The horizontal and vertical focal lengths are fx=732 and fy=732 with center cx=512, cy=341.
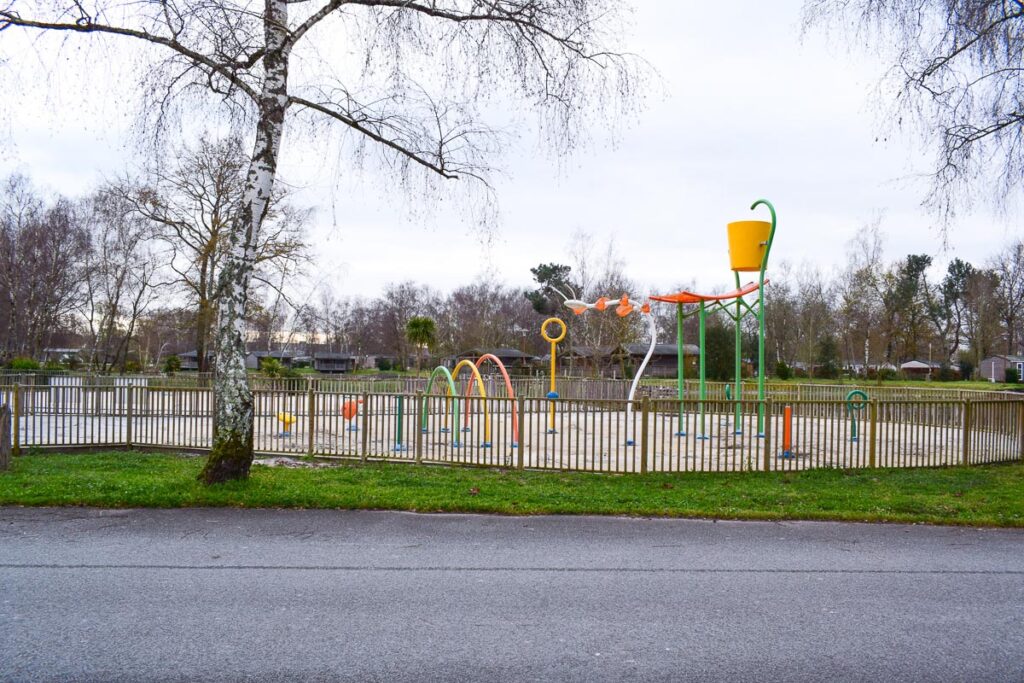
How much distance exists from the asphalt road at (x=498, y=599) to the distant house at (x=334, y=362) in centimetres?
8766

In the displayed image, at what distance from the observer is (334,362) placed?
96438mm

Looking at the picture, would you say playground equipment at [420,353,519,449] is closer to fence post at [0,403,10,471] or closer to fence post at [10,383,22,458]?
fence post at [0,403,10,471]

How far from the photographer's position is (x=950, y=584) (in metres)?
6.02

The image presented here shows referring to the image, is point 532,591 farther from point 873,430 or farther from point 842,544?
point 873,430

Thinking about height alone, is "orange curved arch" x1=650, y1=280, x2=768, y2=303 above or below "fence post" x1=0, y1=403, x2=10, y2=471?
above

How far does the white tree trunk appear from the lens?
9.63 metres

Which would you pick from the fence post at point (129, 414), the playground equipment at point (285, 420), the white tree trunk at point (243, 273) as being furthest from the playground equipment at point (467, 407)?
the fence post at point (129, 414)

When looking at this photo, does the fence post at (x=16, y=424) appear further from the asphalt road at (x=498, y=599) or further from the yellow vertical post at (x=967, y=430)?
the yellow vertical post at (x=967, y=430)

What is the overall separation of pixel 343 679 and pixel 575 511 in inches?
194

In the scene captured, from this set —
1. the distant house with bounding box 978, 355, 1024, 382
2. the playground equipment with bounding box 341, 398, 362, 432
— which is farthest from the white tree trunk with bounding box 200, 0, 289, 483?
the distant house with bounding box 978, 355, 1024, 382

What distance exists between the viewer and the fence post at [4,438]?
35.4 feet

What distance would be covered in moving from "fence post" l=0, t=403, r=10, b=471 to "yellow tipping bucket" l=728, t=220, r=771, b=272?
15.0 metres

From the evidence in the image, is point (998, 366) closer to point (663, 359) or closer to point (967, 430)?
point (663, 359)

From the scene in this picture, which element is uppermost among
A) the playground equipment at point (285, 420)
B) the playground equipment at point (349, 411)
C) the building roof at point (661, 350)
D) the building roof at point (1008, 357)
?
the building roof at point (661, 350)
